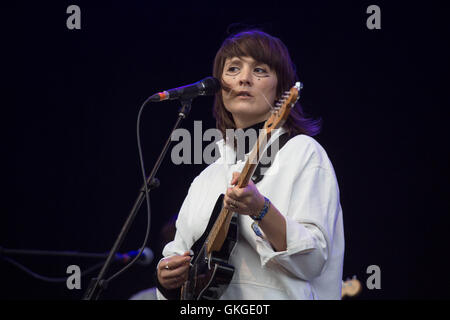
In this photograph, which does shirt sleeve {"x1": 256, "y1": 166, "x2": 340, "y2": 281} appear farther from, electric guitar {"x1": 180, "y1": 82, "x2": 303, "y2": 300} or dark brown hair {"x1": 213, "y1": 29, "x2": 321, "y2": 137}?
dark brown hair {"x1": 213, "y1": 29, "x2": 321, "y2": 137}

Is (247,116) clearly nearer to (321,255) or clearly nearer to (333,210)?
(333,210)

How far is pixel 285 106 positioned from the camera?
1.52 m

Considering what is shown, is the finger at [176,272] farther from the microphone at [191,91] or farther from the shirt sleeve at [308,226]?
the microphone at [191,91]

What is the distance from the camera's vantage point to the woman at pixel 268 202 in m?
1.49

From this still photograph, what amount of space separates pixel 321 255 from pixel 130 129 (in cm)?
266

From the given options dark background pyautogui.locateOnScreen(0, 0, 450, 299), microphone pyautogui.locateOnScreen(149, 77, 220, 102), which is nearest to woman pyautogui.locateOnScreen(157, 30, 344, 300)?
microphone pyautogui.locateOnScreen(149, 77, 220, 102)

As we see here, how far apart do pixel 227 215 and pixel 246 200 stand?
0.78 feet

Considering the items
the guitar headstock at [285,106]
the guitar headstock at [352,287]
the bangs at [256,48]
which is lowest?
the guitar headstock at [352,287]

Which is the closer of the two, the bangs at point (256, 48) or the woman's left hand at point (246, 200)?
the woman's left hand at point (246, 200)

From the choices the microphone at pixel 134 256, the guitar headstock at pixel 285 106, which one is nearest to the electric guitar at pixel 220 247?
the guitar headstock at pixel 285 106

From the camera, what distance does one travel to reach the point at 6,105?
3598mm

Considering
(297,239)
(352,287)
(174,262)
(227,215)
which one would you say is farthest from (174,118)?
(297,239)

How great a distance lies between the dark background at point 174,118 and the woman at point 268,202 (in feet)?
4.44
